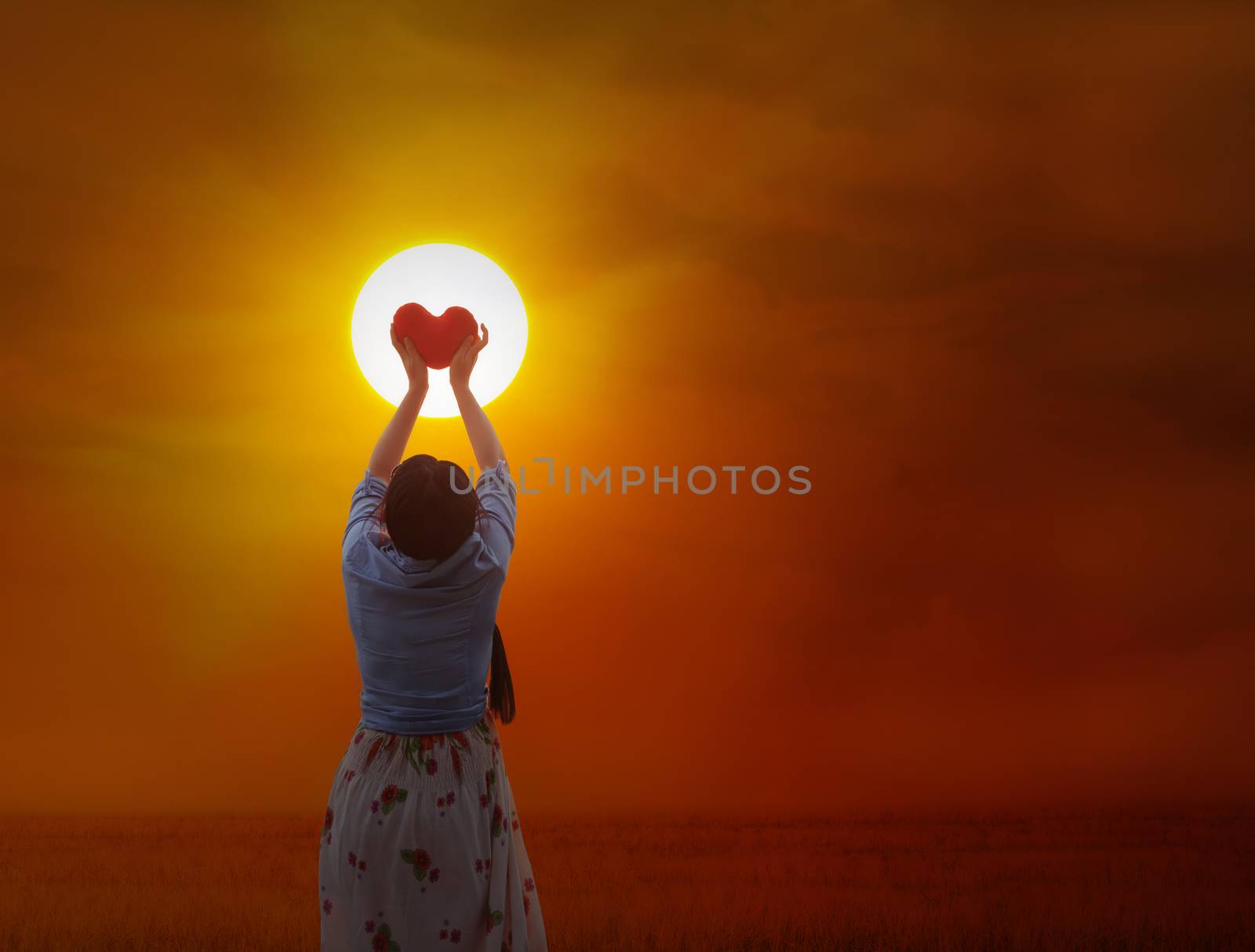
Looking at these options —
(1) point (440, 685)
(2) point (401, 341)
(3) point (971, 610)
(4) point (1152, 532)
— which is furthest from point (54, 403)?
(4) point (1152, 532)

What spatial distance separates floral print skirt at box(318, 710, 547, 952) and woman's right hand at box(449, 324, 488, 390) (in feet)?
2.23

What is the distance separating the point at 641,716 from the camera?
9.04 ft

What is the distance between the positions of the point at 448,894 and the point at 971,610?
6.18 ft

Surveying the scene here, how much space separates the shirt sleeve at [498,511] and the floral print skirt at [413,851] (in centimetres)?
32

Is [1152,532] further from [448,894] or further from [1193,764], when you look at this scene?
[448,894]

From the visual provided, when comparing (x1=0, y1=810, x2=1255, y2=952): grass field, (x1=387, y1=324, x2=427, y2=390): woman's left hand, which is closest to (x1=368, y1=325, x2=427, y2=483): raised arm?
(x1=387, y1=324, x2=427, y2=390): woman's left hand

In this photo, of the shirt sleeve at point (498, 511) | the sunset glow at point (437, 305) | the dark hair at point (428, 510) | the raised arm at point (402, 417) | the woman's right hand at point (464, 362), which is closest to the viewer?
the dark hair at point (428, 510)

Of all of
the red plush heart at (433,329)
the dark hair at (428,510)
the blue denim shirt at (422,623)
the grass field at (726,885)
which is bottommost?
the grass field at (726,885)

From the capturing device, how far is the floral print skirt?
4.97ft

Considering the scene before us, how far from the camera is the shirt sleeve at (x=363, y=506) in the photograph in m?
1.57

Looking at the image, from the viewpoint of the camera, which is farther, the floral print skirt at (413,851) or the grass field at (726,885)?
the grass field at (726,885)

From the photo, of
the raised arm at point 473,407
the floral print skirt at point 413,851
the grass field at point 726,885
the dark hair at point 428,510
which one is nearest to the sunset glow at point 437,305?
the raised arm at point 473,407

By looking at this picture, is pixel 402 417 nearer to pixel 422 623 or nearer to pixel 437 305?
pixel 437 305

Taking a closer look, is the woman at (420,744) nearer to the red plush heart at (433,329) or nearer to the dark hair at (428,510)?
the dark hair at (428,510)
